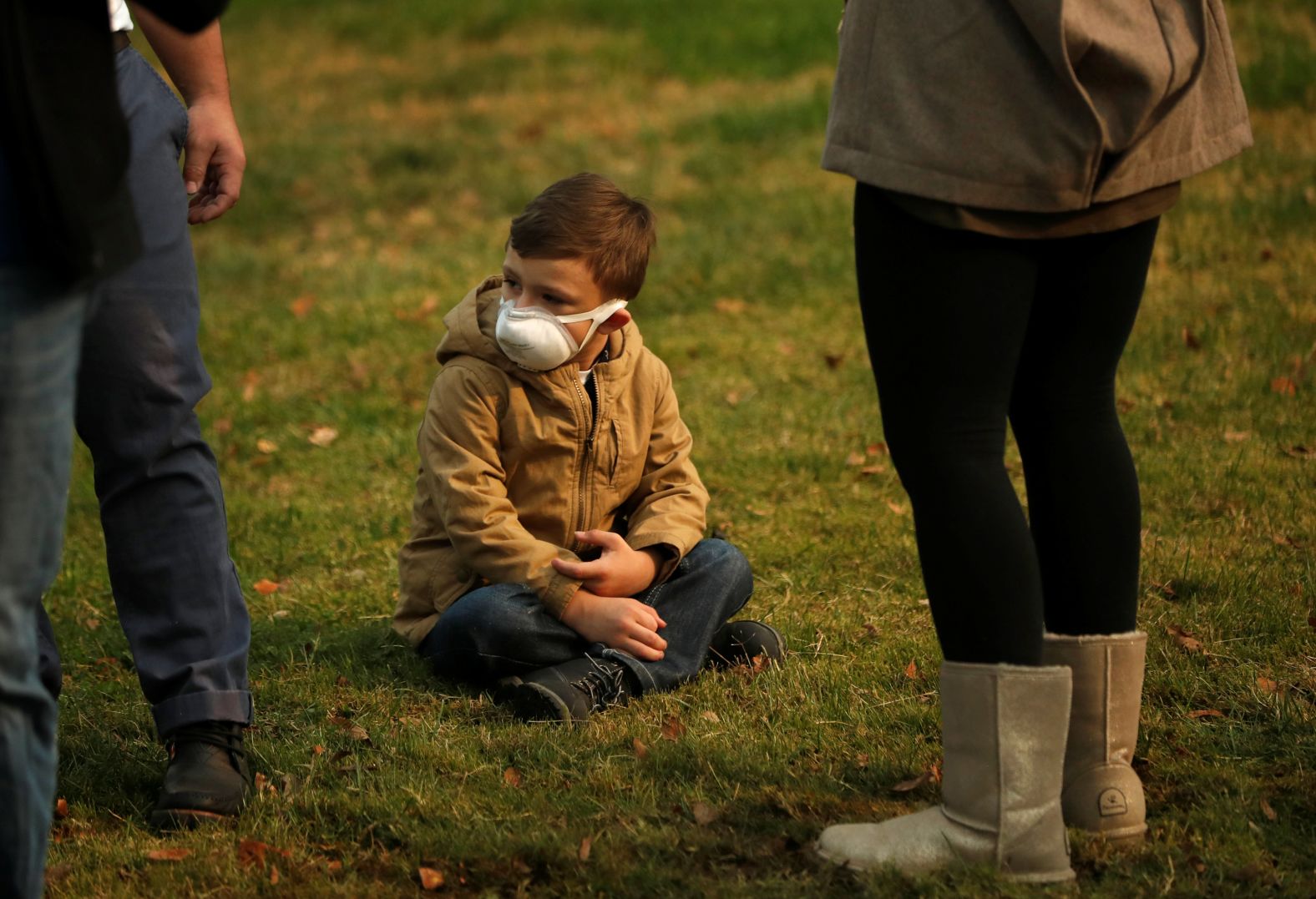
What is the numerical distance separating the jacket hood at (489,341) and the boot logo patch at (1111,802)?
5.12 ft

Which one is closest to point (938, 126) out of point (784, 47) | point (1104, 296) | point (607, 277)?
point (1104, 296)

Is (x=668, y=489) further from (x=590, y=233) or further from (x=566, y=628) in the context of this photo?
(x=590, y=233)

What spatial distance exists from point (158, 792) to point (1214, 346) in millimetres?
5269

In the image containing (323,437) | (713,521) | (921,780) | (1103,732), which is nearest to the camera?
(1103,732)

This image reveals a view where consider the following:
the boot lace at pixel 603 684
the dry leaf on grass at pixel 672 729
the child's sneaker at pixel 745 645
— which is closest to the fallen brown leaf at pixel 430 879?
the dry leaf on grass at pixel 672 729

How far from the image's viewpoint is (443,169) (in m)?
11.4

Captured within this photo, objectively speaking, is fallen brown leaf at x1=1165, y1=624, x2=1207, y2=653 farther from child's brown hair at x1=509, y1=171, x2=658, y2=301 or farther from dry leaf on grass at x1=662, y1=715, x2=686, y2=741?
child's brown hair at x1=509, y1=171, x2=658, y2=301

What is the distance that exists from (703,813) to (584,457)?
3.47 ft

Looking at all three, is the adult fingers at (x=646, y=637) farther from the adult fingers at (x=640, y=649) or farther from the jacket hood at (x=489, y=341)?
the jacket hood at (x=489, y=341)

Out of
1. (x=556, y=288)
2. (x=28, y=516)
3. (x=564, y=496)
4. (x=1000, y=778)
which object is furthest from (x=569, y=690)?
(x=28, y=516)

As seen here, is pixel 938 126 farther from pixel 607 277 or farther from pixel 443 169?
pixel 443 169

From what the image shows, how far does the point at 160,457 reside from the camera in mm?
2965

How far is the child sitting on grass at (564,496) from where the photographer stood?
3492 mm

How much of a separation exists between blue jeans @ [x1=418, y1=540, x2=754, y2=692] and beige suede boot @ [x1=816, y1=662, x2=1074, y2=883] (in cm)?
118
